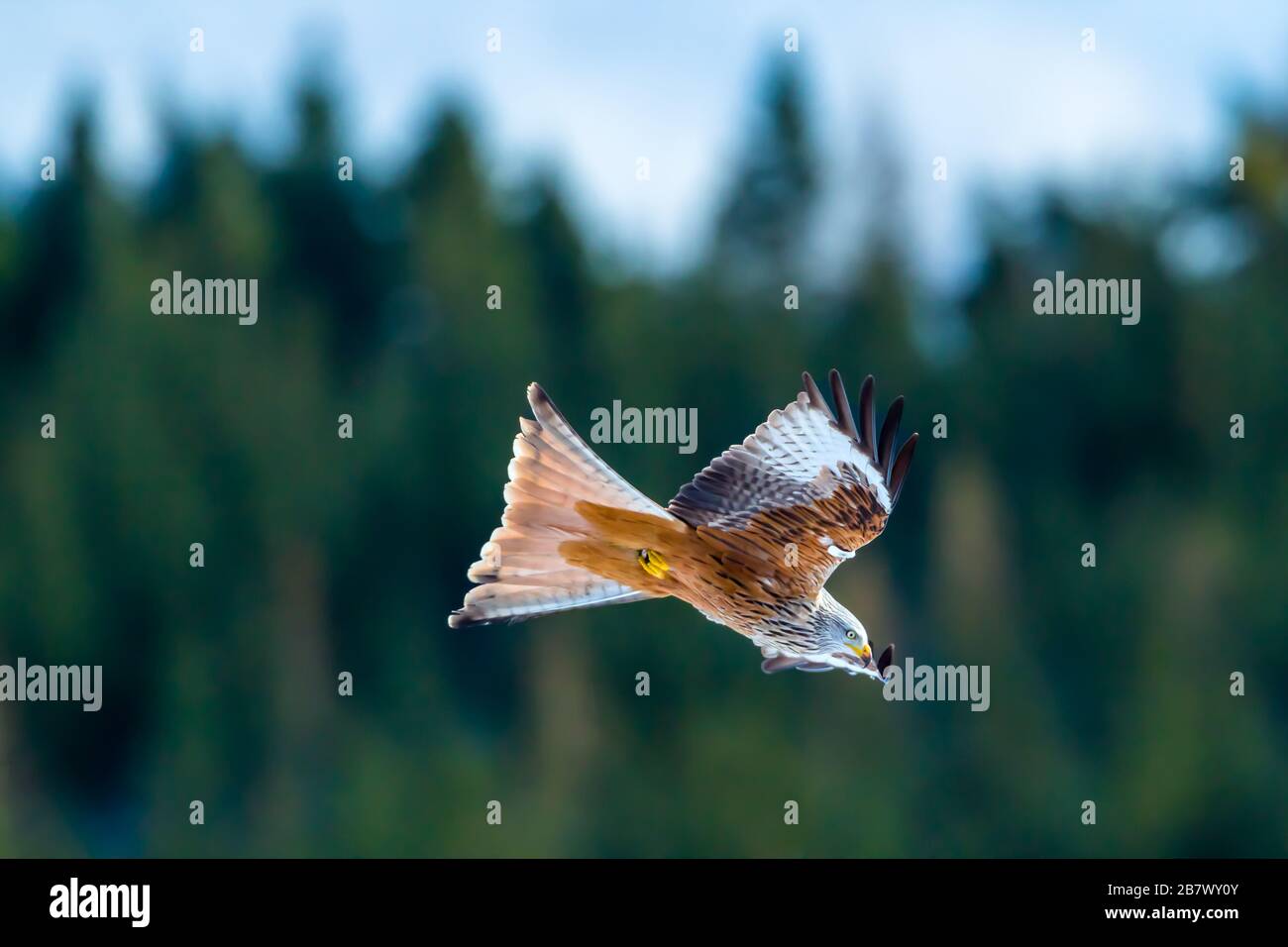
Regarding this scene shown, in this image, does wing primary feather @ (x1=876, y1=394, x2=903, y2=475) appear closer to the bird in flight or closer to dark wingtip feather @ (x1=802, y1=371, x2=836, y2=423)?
the bird in flight

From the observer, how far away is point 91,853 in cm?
1927

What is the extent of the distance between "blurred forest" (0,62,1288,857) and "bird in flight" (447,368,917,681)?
508 inches

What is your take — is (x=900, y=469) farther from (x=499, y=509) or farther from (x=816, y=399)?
(x=499, y=509)

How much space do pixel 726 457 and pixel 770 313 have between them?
18608mm

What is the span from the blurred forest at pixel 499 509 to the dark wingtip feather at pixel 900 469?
509 inches

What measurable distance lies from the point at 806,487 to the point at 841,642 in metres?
0.45

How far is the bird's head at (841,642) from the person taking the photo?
153 inches

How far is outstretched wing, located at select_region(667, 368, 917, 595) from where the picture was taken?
164 inches

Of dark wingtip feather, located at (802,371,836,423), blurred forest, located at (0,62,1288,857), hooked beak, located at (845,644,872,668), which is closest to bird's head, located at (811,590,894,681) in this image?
hooked beak, located at (845,644,872,668)

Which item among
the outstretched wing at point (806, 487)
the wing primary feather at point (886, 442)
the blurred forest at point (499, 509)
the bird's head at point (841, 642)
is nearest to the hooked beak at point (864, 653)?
the bird's head at point (841, 642)

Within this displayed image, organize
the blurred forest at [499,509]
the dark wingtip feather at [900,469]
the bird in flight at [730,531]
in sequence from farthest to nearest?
the blurred forest at [499,509], the dark wingtip feather at [900,469], the bird in flight at [730,531]

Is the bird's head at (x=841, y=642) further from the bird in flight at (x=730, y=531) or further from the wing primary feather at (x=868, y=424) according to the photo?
the wing primary feather at (x=868, y=424)

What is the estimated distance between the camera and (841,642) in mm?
4094

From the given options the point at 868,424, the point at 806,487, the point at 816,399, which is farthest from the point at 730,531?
the point at 868,424
